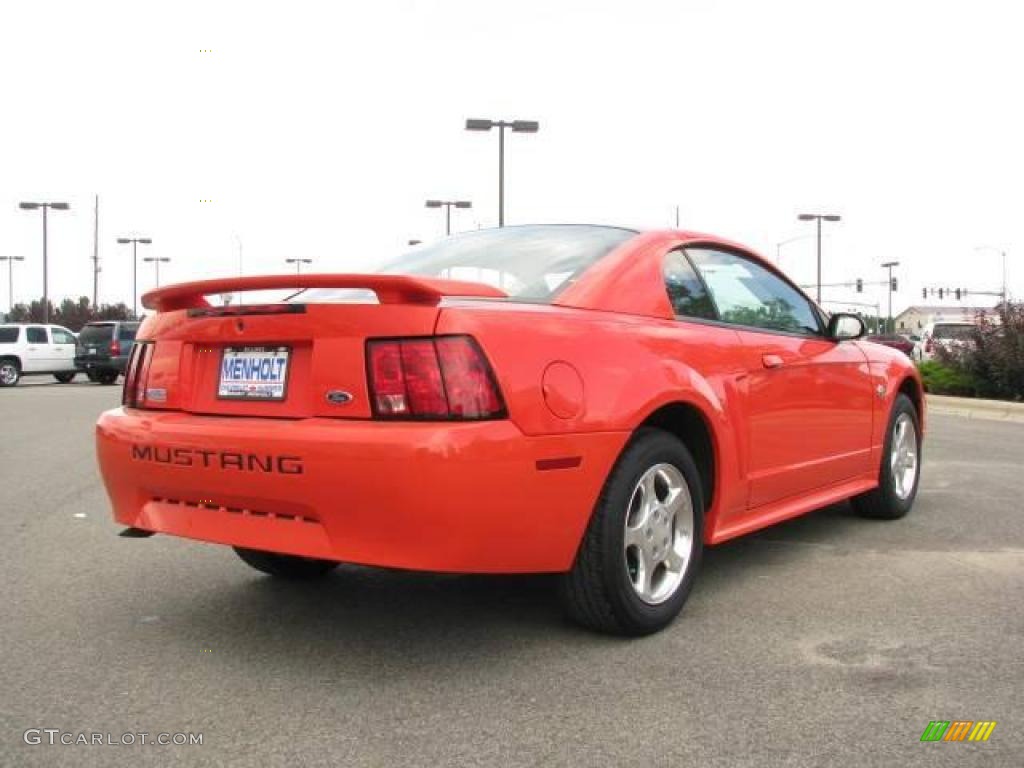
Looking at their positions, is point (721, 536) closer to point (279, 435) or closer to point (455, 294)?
point (455, 294)

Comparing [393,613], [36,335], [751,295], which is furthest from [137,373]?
[36,335]

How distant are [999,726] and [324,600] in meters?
2.48

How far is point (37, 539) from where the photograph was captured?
5289 millimetres

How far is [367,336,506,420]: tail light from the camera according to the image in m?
2.95

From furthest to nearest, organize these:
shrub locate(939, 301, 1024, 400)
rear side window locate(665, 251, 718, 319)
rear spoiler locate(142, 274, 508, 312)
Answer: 1. shrub locate(939, 301, 1024, 400)
2. rear side window locate(665, 251, 718, 319)
3. rear spoiler locate(142, 274, 508, 312)

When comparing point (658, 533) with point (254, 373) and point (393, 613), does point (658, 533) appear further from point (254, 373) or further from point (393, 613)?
point (254, 373)

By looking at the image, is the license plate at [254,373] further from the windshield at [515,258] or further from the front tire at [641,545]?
the front tire at [641,545]

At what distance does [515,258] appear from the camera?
3967 mm

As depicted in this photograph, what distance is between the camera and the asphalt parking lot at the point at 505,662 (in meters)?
2.62

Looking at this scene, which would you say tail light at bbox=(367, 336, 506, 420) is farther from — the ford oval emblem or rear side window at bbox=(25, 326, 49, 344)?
rear side window at bbox=(25, 326, 49, 344)

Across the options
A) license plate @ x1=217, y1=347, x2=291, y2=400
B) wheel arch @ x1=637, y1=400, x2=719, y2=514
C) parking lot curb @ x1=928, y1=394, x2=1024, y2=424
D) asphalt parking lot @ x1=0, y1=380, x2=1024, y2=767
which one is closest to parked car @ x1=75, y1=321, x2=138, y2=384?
parking lot curb @ x1=928, y1=394, x2=1024, y2=424

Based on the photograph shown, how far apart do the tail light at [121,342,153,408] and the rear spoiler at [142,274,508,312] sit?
0.54 ft

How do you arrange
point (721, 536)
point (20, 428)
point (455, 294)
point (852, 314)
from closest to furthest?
point (455, 294)
point (721, 536)
point (852, 314)
point (20, 428)

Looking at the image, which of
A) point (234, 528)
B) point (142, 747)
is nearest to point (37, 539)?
point (234, 528)
